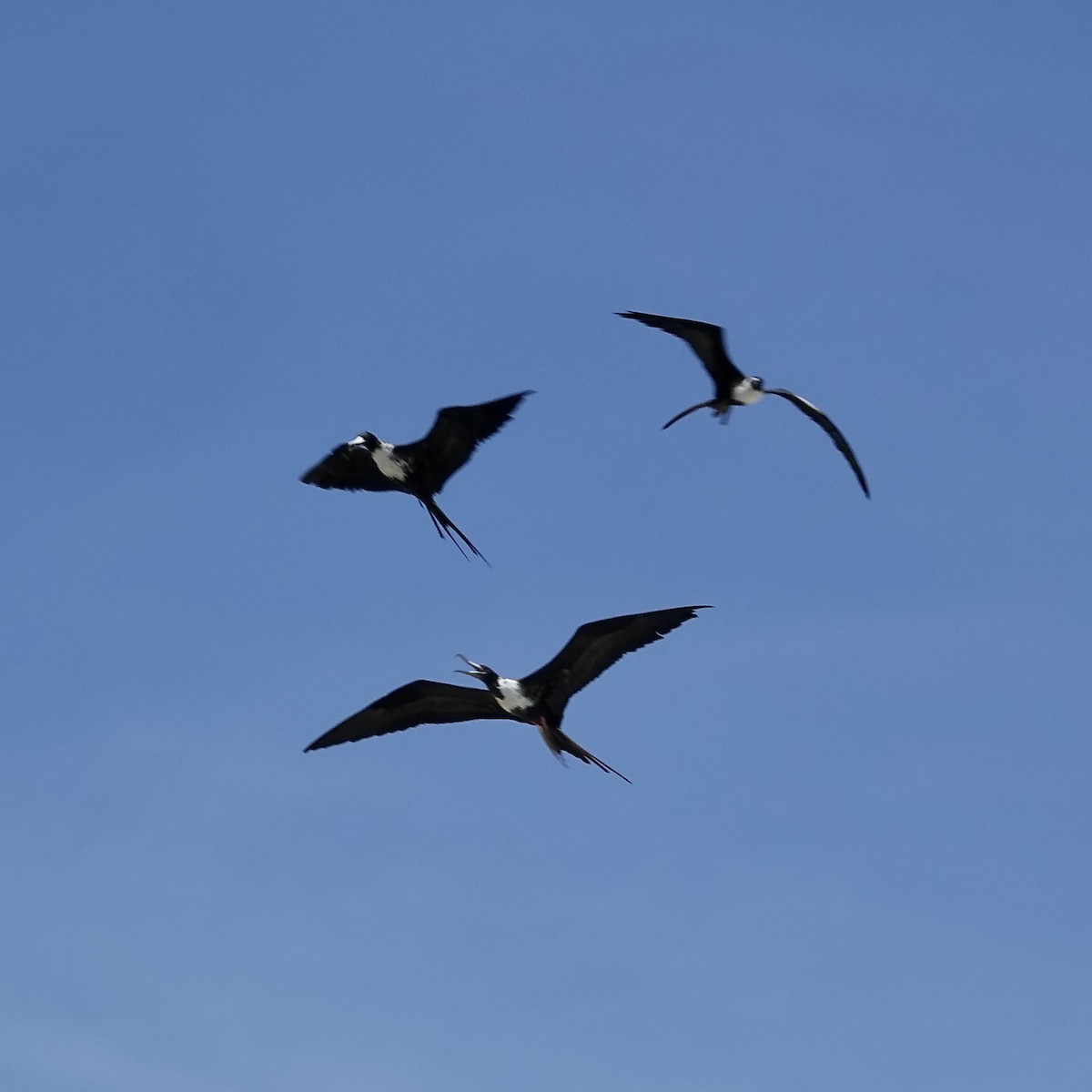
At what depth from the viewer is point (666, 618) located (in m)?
15.5

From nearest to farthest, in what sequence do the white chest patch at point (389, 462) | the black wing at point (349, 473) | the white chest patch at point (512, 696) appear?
the white chest patch at point (512, 696)
the white chest patch at point (389, 462)
the black wing at point (349, 473)

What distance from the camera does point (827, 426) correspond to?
17.4m

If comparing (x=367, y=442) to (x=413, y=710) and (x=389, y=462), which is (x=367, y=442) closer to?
(x=389, y=462)

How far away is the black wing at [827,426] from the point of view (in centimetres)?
1741

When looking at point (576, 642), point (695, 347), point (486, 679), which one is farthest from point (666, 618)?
point (695, 347)

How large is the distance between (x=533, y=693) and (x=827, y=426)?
433 cm

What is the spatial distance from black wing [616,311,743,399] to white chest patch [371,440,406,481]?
9.67 feet

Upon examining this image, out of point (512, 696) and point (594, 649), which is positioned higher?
point (594, 649)

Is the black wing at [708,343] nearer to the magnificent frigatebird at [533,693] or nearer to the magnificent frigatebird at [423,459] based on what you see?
the magnificent frigatebird at [423,459]

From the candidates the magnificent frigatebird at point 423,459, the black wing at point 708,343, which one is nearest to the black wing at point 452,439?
the magnificent frigatebird at point 423,459

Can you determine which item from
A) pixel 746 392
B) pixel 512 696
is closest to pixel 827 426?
pixel 746 392

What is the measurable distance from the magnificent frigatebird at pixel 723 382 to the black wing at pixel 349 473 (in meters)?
3.29

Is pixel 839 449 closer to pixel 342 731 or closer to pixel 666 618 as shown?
pixel 666 618

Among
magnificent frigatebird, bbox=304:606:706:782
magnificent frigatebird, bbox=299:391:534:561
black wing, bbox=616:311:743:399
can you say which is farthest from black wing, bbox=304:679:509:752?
black wing, bbox=616:311:743:399
